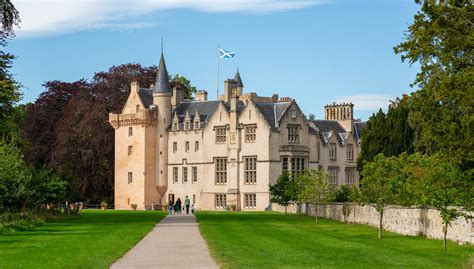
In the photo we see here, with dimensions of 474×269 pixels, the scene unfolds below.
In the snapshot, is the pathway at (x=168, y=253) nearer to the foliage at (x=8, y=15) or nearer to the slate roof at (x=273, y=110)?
the foliage at (x=8, y=15)

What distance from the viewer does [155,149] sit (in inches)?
3900

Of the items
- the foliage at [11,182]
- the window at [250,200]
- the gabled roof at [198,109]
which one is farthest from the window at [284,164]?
the foliage at [11,182]

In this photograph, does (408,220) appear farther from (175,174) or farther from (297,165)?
(175,174)

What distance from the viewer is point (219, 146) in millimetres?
94000

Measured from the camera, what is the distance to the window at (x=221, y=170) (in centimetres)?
9369

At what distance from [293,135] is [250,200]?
6.88 meters

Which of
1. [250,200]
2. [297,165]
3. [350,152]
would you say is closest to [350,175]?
[350,152]

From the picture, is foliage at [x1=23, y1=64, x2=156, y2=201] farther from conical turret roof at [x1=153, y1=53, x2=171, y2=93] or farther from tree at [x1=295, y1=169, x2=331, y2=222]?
tree at [x1=295, y1=169, x2=331, y2=222]

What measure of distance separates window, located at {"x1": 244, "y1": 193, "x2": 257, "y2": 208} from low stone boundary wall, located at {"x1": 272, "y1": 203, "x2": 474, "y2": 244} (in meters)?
28.7

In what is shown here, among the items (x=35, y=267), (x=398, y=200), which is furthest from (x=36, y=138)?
(x=35, y=267)

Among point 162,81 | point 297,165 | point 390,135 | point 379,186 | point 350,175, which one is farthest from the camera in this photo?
point 350,175

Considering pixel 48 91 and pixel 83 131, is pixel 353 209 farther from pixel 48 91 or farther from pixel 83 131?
pixel 48 91

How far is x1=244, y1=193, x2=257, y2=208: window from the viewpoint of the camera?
90562 mm

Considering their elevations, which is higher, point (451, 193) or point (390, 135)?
point (390, 135)
